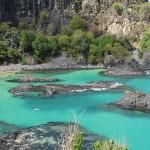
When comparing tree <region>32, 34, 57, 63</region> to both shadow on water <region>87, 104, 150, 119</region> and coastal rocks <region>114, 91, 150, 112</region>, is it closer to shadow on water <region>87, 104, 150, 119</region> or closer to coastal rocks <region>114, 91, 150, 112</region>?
shadow on water <region>87, 104, 150, 119</region>

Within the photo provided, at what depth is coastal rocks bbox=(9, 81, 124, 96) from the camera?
6094 cm

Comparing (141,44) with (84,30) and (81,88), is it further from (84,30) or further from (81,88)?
(81,88)

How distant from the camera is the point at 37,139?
38500 millimetres

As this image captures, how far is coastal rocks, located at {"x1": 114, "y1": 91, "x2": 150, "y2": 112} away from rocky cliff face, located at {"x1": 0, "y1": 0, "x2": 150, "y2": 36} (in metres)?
51.4

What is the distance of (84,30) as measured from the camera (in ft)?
336

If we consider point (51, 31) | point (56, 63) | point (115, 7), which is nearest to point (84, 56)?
point (56, 63)

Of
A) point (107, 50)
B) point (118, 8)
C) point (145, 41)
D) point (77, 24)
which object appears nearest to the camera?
point (107, 50)

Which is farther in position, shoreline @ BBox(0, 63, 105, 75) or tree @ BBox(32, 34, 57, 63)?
tree @ BBox(32, 34, 57, 63)

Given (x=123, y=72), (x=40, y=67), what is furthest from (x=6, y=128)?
(x=40, y=67)

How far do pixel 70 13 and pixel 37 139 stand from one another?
238 ft

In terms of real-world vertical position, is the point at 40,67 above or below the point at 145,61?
below

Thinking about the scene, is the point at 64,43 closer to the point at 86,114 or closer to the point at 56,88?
the point at 56,88

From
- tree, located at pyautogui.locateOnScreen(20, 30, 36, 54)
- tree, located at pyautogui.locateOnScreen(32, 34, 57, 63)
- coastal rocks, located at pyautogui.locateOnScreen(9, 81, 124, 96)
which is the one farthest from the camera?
tree, located at pyautogui.locateOnScreen(20, 30, 36, 54)

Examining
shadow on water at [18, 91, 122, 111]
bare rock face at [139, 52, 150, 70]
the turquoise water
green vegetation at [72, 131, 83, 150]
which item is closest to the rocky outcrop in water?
bare rock face at [139, 52, 150, 70]
